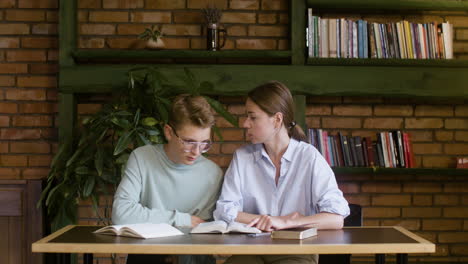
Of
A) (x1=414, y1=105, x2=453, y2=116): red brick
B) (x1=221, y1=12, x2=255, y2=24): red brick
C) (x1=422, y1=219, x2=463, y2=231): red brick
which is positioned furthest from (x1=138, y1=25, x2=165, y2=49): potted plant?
(x1=422, y1=219, x2=463, y2=231): red brick

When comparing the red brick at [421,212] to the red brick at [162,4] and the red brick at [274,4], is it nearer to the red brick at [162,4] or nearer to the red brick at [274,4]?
the red brick at [274,4]

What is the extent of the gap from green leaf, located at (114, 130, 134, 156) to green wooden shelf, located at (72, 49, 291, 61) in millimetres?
619

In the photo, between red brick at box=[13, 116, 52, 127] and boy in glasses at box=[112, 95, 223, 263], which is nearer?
boy in glasses at box=[112, 95, 223, 263]

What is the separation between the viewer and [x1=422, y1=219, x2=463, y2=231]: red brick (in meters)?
4.02

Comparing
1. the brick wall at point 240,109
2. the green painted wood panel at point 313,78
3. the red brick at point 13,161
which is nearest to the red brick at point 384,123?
the brick wall at point 240,109

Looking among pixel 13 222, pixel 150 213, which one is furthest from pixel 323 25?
pixel 13 222

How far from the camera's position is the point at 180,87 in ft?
12.2

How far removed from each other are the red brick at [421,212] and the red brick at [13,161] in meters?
2.40

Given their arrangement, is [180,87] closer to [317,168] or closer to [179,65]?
[179,65]

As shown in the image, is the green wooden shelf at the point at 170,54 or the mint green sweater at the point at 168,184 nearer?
the mint green sweater at the point at 168,184

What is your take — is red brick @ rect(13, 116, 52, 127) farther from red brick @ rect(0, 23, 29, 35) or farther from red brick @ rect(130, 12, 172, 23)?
red brick @ rect(130, 12, 172, 23)

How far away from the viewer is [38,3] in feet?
13.0

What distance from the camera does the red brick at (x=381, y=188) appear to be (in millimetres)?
4004

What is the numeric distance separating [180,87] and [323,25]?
0.93 metres
